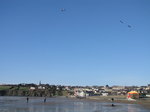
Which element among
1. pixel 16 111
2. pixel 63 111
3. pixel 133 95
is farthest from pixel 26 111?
pixel 133 95

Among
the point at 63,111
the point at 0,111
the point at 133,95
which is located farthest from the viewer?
the point at 133,95

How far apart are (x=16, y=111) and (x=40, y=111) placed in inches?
188

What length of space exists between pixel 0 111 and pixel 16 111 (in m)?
3.42

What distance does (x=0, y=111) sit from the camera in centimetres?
6100

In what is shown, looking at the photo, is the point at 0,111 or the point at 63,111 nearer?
the point at 0,111

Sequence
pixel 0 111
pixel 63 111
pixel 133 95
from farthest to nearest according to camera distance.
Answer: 1. pixel 133 95
2. pixel 63 111
3. pixel 0 111

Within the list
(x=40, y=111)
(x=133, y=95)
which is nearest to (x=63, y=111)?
(x=40, y=111)

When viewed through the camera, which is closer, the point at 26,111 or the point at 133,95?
the point at 26,111

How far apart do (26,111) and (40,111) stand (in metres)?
2.78

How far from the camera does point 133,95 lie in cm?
16688

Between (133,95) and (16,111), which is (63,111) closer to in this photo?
(16,111)

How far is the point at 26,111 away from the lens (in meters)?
63.9

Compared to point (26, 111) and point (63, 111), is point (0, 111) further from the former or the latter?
point (63, 111)

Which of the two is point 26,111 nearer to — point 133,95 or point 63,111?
point 63,111
